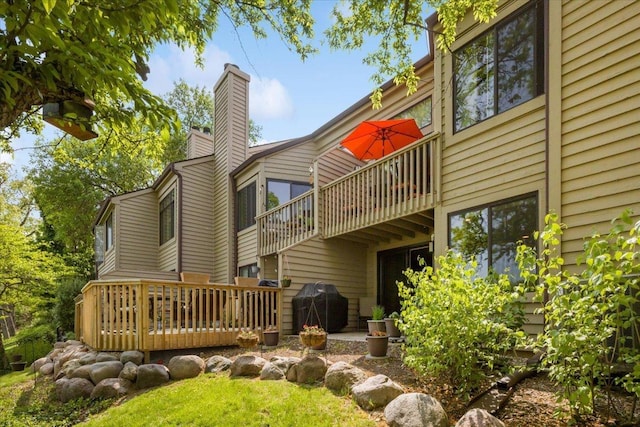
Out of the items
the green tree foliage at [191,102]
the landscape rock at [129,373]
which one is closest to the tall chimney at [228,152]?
the landscape rock at [129,373]

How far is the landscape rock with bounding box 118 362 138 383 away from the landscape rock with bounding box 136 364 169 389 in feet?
0.45

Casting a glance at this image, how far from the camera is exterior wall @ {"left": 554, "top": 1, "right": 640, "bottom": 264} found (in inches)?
178

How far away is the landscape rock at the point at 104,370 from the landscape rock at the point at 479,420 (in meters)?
5.67

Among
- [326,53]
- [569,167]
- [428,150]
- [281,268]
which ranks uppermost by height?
[326,53]

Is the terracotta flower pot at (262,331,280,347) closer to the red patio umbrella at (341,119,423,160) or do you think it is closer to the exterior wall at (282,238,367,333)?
the exterior wall at (282,238,367,333)

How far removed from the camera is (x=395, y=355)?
5.98 meters

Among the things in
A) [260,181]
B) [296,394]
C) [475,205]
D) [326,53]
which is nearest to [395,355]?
[296,394]

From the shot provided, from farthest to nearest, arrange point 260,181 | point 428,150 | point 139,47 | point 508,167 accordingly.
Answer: point 260,181
point 428,150
point 508,167
point 139,47

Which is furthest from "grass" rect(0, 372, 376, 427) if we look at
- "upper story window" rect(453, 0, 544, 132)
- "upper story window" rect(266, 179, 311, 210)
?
"upper story window" rect(266, 179, 311, 210)

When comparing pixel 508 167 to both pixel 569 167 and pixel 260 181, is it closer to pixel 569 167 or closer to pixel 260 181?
pixel 569 167

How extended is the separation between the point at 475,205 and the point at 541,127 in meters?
1.44

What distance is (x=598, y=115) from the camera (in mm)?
4801

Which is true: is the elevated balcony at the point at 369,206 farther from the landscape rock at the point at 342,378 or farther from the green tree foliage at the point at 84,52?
the landscape rock at the point at 342,378

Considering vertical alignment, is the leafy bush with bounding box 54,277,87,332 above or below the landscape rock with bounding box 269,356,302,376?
below
